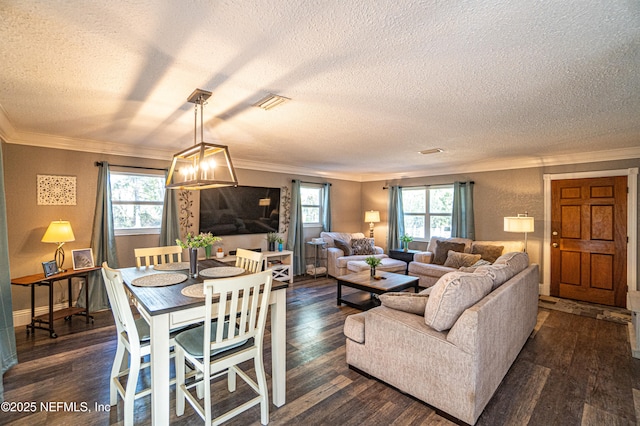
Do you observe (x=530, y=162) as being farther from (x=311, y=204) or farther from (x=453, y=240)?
(x=311, y=204)

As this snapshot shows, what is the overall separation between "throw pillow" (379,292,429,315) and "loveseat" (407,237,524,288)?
9.57ft

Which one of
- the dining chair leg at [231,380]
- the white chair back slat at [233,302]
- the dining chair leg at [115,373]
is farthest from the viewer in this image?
the dining chair leg at [231,380]

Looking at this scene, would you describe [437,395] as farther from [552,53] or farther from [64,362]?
[64,362]

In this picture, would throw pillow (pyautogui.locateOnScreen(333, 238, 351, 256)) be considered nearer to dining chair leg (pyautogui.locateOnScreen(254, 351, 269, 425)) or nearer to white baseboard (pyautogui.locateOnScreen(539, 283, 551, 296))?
white baseboard (pyautogui.locateOnScreen(539, 283, 551, 296))

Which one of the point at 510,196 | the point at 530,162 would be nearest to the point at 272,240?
the point at 510,196

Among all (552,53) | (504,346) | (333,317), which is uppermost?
(552,53)

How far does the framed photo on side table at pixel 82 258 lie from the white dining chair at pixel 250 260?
2272mm

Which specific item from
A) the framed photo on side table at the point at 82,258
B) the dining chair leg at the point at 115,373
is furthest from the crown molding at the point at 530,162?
the framed photo on side table at the point at 82,258

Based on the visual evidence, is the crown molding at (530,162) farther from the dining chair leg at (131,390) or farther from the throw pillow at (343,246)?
the dining chair leg at (131,390)

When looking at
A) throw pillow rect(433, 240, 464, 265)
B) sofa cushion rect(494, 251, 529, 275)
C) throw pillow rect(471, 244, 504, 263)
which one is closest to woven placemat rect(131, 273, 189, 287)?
sofa cushion rect(494, 251, 529, 275)

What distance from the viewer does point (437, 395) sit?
2.08m

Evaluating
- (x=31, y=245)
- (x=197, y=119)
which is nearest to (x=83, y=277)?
(x=31, y=245)

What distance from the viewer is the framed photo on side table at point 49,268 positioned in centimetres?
345

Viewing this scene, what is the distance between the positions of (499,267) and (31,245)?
550cm
